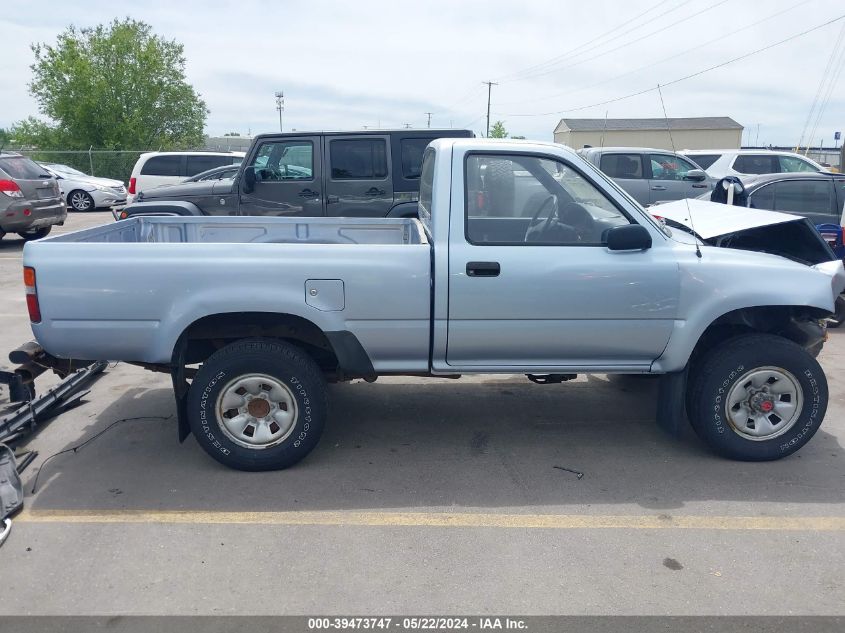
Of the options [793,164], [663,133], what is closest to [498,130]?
[663,133]

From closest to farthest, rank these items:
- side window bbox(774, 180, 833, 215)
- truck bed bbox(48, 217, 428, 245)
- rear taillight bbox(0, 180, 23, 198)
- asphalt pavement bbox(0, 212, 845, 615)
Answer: asphalt pavement bbox(0, 212, 845, 615) < truck bed bbox(48, 217, 428, 245) < side window bbox(774, 180, 833, 215) < rear taillight bbox(0, 180, 23, 198)

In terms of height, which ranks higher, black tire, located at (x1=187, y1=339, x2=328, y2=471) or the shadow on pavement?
black tire, located at (x1=187, y1=339, x2=328, y2=471)

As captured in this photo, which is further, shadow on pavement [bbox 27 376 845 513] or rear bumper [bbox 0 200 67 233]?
rear bumper [bbox 0 200 67 233]

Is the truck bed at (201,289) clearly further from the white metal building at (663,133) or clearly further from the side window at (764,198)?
the white metal building at (663,133)

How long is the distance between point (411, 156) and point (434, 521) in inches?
240

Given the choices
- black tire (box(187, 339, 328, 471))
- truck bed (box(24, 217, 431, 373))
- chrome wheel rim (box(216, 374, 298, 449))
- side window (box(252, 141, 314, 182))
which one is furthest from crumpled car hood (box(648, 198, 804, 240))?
side window (box(252, 141, 314, 182))

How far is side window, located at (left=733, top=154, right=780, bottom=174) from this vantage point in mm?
15328

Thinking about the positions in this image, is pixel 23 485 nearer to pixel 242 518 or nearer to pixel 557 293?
pixel 242 518

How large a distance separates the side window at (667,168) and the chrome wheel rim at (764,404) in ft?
32.0

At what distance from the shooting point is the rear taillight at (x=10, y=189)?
1365cm

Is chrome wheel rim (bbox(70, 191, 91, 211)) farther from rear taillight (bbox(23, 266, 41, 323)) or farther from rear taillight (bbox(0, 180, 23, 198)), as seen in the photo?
rear taillight (bbox(23, 266, 41, 323))
